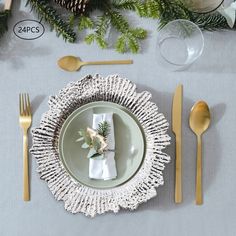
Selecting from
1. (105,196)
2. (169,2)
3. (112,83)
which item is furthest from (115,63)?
(105,196)

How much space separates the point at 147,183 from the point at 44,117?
0.23 metres

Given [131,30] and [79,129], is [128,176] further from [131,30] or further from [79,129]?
[131,30]

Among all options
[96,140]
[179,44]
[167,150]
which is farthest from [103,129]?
[179,44]

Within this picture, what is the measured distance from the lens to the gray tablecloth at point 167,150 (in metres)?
1.02

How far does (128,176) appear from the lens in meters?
1.01

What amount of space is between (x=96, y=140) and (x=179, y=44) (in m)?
0.27

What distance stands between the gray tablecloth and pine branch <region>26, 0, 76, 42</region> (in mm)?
20

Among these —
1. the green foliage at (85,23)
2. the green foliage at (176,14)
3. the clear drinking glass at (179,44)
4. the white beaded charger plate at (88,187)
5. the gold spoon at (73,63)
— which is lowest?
the white beaded charger plate at (88,187)

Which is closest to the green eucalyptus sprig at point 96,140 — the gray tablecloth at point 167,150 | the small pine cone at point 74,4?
the gray tablecloth at point 167,150

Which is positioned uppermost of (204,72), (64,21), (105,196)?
(64,21)

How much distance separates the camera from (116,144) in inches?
40.6

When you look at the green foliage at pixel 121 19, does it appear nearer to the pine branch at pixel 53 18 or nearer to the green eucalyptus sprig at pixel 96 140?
the pine branch at pixel 53 18

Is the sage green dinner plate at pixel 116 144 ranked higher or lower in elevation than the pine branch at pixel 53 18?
lower

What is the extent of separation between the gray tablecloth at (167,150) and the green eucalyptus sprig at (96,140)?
0.11 m
